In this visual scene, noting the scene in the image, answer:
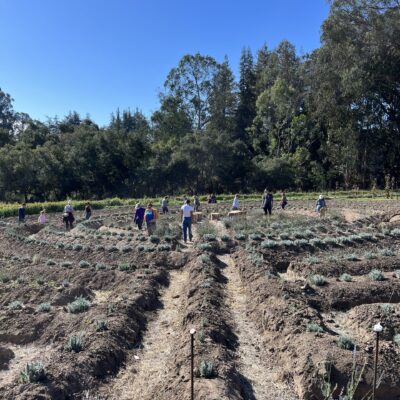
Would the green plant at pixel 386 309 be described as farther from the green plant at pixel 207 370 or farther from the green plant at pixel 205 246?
the green plant at pixel 205 246

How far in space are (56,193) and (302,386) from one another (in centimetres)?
4655

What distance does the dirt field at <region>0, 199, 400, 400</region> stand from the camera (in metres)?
5.97

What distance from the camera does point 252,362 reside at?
697cm

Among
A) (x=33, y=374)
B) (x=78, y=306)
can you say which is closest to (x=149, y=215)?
(x=78, y=306)

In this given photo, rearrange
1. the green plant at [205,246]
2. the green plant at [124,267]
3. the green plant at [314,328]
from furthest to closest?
the green plant at [205,246]
the green plant at [124,267]
the green plant at [314,328]

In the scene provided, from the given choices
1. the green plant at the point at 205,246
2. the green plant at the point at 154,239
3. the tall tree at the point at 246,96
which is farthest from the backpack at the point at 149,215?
the tall tree at the point at 246,96

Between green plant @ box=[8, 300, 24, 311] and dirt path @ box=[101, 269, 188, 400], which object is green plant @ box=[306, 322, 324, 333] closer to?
dirt path @ box=[101, 269, 188, 400]

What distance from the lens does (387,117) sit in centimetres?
4191

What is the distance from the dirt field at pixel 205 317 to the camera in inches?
235

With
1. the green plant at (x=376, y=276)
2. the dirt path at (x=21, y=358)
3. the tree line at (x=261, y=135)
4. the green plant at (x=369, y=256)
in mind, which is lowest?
the dirt path at (x=21, y=358)

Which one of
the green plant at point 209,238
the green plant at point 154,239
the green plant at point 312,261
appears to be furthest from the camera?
the green plant at point 154,239

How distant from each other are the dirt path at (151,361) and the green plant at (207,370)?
2.15 feet

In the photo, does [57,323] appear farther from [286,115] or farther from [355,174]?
[286,115]

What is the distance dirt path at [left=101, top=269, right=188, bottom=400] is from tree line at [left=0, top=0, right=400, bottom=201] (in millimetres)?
33026
